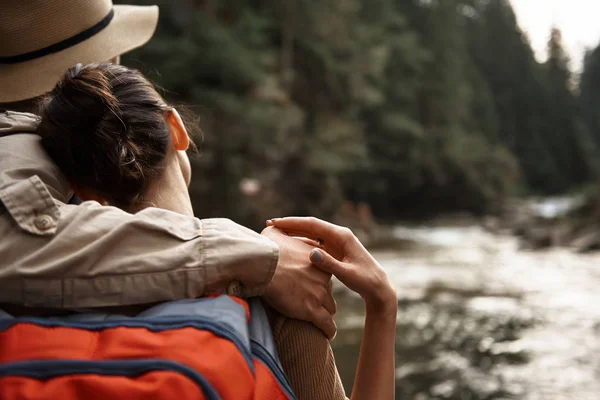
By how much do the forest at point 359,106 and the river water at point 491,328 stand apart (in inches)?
135

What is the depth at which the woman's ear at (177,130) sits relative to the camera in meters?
1.21

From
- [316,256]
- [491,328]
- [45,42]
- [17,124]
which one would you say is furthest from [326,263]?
[491,328]

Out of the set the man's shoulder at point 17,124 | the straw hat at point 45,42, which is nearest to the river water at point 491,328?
the straw hat at point 45,42

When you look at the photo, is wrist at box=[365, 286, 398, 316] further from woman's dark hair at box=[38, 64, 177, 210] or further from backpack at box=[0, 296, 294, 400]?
woman's dark hair at box=[38, 64, 177, 210]

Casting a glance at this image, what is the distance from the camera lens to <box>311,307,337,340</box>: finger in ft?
3.67

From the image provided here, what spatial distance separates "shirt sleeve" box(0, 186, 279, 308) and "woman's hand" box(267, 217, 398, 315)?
0.70 feet

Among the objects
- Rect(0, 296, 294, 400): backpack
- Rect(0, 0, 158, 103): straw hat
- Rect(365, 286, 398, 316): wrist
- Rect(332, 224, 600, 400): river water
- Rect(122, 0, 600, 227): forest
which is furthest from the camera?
Rect(122, 0, 600, 227): forest

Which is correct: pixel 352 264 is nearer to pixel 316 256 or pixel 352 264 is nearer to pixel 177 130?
pixel 316 256

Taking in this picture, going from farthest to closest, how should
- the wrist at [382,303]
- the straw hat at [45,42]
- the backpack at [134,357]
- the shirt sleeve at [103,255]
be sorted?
the straw hat at [45,42]
the wrist at [382,303]
the shirt sleeve at [103,255]
the backpack at [134,357]

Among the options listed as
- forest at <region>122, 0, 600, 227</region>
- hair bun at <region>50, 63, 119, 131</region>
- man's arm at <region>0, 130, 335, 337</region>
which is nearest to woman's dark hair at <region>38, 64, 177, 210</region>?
hair bun at <region>50, 63, 119, 131</region>

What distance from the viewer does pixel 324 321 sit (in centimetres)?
113

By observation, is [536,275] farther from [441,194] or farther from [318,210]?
[441,194]

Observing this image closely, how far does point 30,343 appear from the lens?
2.85 feet

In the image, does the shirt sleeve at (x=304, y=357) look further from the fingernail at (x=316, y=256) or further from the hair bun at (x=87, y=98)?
the hair bun at (x=87, y=98)
